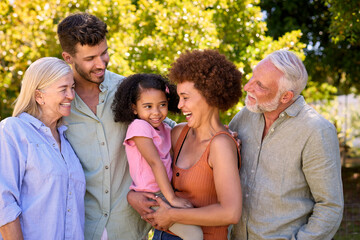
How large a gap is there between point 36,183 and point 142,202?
75cm

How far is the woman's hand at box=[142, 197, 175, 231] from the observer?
113 inches

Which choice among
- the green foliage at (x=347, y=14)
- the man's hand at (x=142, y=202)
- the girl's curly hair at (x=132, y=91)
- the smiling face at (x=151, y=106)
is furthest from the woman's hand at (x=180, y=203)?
the green foliage at (x=347, y=14)

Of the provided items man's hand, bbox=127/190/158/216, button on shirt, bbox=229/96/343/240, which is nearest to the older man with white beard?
button on shirt, bbox=229/96/343/240

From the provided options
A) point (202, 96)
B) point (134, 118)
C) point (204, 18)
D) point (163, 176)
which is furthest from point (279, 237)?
point (204, 18)

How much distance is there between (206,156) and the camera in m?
2.87

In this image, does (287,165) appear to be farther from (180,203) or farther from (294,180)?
(180,203)

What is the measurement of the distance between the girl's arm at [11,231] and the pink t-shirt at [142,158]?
2.89 ft

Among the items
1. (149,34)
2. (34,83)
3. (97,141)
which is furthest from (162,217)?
(149,34)

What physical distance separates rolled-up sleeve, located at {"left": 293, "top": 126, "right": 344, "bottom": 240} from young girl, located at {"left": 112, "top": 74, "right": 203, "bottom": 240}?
857mm

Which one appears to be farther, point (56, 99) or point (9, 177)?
point (56, 99)

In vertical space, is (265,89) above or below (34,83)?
above

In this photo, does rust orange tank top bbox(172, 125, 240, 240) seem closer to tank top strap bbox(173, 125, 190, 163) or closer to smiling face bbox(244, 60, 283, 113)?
tank top strap bbox(173, 125, 190, 163)

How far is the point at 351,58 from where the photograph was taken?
8664mm

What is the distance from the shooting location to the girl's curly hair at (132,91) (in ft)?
10.5
